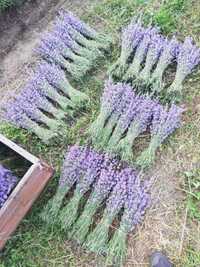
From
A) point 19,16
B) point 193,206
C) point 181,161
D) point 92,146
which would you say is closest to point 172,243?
point 193,206

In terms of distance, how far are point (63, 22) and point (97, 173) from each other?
4.21ft

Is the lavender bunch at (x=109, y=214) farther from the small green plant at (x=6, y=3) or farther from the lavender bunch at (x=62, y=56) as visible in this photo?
the small green plant at (x=6, y=3)

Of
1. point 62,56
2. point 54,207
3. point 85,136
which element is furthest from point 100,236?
point 62,56

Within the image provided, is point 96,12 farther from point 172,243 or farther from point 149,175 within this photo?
point 172,243

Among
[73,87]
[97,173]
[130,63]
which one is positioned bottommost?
[97,173]

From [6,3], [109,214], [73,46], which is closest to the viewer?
[109,214]

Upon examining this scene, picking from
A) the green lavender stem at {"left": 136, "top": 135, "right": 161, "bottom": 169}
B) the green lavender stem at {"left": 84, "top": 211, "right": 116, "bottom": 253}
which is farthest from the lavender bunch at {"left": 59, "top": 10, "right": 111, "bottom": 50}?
the green lavender stem at {"left": 84, "top": 211, "right": 116, "bottom": 253}

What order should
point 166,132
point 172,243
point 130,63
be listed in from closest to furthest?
A: point 172,243 < point 166,132 < point 130,63

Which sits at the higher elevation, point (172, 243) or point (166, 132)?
point (166, 132)

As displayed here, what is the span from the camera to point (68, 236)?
3.80 metres

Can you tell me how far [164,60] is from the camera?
13.7 ft

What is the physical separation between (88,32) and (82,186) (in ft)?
4.16

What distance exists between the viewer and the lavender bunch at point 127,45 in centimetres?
423

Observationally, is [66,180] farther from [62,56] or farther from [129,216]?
[62,56]
